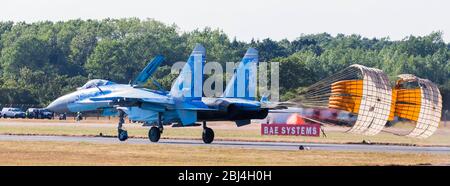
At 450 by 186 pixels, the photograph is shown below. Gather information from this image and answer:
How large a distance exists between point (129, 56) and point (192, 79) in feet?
242

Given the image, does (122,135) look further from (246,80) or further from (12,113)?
(12,113)

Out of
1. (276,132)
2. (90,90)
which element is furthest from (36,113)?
(90,90)

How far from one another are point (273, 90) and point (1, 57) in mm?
68780

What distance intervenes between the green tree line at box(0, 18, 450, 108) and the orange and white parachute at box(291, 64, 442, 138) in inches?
1576

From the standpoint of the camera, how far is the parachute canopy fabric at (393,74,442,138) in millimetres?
40375

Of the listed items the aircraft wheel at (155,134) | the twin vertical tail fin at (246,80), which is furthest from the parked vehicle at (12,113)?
the aircraft wheel at (155,134)

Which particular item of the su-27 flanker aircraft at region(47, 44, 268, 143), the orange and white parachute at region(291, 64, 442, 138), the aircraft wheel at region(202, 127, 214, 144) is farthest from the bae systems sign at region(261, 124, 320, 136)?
the orange and white parachute at region(291, 64, 442, 138)

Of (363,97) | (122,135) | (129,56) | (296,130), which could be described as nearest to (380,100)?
(363,97)

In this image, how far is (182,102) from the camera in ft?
147

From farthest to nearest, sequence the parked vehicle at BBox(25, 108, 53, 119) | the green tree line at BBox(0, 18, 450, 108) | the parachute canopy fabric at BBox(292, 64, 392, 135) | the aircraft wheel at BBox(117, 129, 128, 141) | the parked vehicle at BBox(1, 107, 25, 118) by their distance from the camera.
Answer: the green tree line at BBox(0, 18, 450, 108), the parked vehicle at BBox(1, 107, 25, 118), the parked vehicle at BBox(25, 108, 53, 119), the aircraft wheel at BBox(117, 129, 128, 141), the parachute canopy fabric at BBox(292, 64, 392, 135)

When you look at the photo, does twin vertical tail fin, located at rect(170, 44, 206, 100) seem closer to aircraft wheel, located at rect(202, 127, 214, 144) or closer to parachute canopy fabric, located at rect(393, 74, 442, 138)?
aircraft wheel, located at rect(202, 127, 214, 144)

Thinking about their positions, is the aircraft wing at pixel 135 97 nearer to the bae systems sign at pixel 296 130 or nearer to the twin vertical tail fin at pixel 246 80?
Answer: the twin vertical tail fin at pixel 246 80
